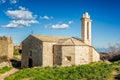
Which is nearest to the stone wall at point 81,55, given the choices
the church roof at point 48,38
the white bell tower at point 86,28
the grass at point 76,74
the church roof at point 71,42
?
the church roof at point 71,42

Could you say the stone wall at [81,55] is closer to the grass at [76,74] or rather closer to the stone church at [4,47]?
the grass at [76,74]

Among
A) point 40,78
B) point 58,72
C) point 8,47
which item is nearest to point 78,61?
point 58,72

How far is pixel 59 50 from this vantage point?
35062 millimetres

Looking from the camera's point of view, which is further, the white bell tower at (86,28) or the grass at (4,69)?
the white bell tower at (86,28)

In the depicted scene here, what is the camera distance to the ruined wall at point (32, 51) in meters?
35.5

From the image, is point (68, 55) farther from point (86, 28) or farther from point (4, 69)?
point (4, 69)

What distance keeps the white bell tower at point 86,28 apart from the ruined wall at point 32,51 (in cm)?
699

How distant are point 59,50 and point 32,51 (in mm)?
4504

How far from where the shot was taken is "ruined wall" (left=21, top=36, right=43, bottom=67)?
3547 cm

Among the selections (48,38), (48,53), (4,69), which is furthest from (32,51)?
(4,69)

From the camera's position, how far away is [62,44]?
114 feet

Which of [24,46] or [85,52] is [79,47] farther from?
[24,46]

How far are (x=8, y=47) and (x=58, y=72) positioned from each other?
17.5 metres

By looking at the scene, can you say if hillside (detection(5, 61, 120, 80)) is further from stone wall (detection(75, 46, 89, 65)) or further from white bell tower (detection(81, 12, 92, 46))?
white bell tower (detection(81, 12, 92, 46))
